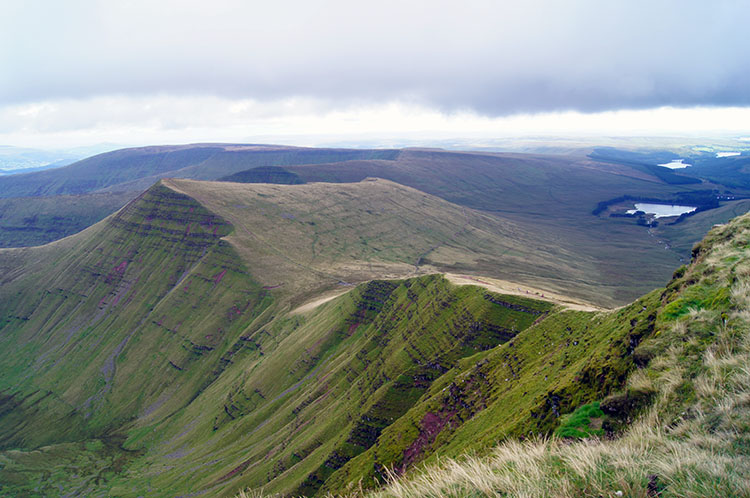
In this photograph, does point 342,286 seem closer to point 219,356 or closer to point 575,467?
point 219,356

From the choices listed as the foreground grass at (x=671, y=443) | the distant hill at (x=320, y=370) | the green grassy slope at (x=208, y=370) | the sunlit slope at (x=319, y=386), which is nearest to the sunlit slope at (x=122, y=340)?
the green grassy slope at (x=208, y=370)

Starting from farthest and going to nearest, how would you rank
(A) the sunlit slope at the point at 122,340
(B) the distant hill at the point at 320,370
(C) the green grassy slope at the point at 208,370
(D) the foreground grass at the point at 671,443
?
(A) the sunlit slope at the point at 122,340 → (C) the green grassy slope at the point at 208,370 → (B) the distant hill at the point at 320,370 → (D) the foreground grass at the point at 671,443

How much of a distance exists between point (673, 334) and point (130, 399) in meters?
177

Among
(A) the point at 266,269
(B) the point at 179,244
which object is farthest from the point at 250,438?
(B) the point at 179,244

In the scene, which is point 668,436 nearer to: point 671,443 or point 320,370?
point 671,443

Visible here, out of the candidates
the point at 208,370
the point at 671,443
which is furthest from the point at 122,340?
the point at 671,443

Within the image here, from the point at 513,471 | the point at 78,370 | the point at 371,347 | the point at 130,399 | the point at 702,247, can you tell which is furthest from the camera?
the point at 78,370

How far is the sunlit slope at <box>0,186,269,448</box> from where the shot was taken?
472 feet

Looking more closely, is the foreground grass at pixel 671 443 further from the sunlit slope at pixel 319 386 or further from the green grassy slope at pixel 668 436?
the sunlit slope at pixel 319 386

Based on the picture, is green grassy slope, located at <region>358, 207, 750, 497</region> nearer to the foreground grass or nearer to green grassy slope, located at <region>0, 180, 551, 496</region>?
the foreground grass

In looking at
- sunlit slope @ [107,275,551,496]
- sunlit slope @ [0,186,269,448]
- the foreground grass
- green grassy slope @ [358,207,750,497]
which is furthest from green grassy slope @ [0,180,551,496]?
the foreground grass

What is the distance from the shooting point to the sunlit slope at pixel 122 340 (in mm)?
144000

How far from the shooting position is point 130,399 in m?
145

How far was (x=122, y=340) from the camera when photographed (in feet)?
546
